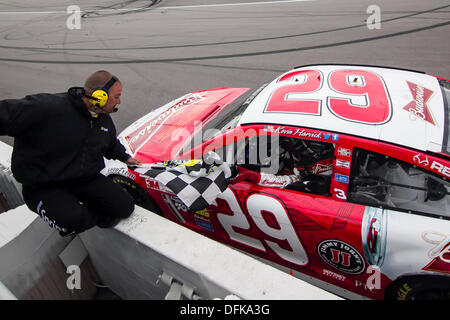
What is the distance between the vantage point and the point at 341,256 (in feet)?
7.39

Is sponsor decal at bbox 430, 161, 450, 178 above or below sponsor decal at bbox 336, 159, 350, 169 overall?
above

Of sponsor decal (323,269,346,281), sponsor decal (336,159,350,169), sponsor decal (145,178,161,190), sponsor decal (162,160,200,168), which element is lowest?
sponsor decal (323,269,346,281)

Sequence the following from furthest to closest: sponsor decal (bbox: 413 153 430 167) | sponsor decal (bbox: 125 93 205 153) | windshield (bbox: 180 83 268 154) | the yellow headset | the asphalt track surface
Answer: the asphalt track surface → sponsor decal (bbox: 125 93 205 153) → windshield (bbox: 180 83 268 154) → the yellow headset → sponsor decal (bbox: 413 153 430 167)

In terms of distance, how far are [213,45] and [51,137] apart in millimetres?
7153

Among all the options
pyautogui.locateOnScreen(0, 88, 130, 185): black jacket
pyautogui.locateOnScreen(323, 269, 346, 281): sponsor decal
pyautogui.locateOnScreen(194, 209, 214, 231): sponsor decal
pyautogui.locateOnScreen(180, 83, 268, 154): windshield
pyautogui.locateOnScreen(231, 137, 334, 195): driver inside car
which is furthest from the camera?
pyautogui.locateOnScreen(180, 83, 268, 154): windshield

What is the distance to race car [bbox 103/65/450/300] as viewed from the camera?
6.74 ft

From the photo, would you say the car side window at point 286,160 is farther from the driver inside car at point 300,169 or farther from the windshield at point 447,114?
the windshield at point 447,114

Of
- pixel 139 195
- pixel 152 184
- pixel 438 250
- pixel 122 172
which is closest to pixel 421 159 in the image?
pixel 438 250

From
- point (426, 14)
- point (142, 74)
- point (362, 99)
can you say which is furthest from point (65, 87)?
point (426, 14)

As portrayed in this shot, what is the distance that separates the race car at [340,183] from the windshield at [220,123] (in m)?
0.03

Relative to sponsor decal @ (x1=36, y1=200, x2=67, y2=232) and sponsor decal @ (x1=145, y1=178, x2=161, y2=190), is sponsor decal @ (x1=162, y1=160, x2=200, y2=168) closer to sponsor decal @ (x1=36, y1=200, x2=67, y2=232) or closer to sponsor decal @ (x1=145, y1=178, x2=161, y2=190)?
sponsor decal @ (x1=145, y1=178, x2=161, y2=190)

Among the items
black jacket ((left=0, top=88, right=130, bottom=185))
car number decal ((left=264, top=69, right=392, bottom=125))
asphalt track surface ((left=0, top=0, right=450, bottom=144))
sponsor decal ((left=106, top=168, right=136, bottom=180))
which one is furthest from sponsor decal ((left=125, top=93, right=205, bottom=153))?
asphalt track surface ((left=0, top=0, right=450, bottom=144))

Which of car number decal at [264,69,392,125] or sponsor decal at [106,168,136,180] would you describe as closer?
car number decal at [264,69,392,125]

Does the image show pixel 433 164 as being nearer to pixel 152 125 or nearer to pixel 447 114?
pixel 447 114
